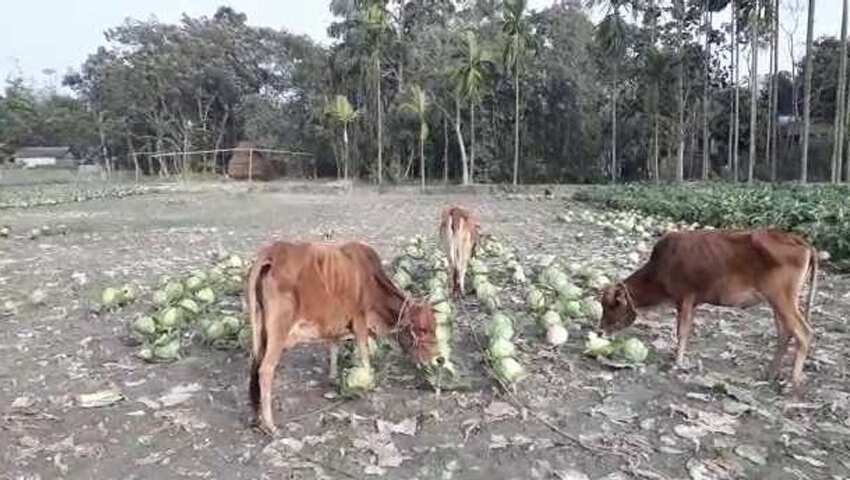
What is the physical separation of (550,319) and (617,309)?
22.1 inches

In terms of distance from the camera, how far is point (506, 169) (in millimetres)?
47875

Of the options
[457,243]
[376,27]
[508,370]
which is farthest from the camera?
[376,27]

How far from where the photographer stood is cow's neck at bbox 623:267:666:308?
18.6 feet

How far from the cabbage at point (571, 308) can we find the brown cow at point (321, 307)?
172 cm

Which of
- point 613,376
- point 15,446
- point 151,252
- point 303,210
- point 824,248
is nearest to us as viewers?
point 15,446

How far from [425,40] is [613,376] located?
44.2 m

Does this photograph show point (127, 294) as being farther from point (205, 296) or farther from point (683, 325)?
point (683, 325)

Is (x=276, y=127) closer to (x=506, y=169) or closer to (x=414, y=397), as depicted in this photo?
(x=506, y=169)

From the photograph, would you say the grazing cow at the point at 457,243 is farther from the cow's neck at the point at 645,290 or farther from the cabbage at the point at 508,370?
the cabbage at the point at 508,370

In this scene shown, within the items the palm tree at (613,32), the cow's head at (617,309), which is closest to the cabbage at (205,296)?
the cow's head at (617,309)

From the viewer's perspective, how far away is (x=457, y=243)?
7809 millimetres

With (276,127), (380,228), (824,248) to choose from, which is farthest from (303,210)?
(276,127)

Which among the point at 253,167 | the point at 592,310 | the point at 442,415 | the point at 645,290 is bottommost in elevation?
the point at 442,415

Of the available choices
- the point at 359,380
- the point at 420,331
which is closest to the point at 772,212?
the point at 420,331
